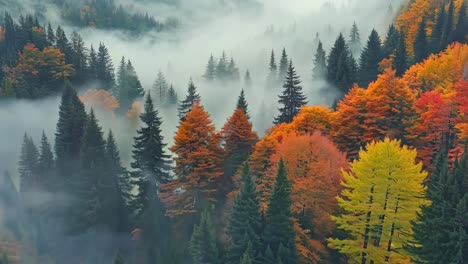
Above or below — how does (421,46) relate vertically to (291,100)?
above

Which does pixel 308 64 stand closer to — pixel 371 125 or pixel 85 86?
pixel 85 86

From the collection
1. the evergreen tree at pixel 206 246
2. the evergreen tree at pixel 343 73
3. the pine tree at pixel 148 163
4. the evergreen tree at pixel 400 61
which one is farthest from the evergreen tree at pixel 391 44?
the evergreen tree at pixel 206 246

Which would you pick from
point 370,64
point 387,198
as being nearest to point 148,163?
point 387,198

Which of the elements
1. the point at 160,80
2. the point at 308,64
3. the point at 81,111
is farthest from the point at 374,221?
the point at 308,64

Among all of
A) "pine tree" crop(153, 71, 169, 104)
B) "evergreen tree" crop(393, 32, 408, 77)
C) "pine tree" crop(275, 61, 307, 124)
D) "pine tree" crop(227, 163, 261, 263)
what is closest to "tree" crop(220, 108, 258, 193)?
"pine tree" crop(227, 163, 261, 263)

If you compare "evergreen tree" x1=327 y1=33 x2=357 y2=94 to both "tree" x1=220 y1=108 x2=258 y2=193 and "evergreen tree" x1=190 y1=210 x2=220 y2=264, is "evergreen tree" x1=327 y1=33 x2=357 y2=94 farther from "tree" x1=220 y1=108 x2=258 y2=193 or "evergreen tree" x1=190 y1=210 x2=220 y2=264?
"evergreen tree" x1=190 y1=210 x2=220 y2=264

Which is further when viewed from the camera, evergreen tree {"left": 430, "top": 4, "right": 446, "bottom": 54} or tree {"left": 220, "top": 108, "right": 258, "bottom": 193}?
evergreen tree {"left": 430, "top": 4, "right": 446, "bottom": 54}

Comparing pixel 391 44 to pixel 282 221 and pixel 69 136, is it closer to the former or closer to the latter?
pixel 69 136
